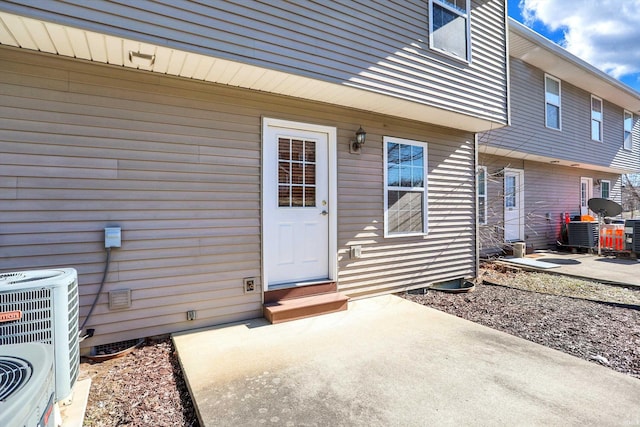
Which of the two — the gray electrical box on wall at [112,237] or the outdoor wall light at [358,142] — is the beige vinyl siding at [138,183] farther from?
the outdoor wall light at [358,142]

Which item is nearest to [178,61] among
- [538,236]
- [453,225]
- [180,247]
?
[180,247]

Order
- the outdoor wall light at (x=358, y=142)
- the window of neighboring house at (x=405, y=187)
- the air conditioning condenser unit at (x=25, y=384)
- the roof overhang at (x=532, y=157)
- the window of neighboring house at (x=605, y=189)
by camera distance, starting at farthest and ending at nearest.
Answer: the window of neighboring house at (x=605, y=189) < the roof overhang at (x=532, y=157) < the window of neighboring house at (x=405, y=187) < the outdoor wall light at (x=358, y=142) < the air conditioning condenser unit at (x=25, y=384)

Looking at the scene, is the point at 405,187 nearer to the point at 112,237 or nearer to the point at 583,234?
the point at 112,237

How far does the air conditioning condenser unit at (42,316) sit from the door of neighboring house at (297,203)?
1.90 metres

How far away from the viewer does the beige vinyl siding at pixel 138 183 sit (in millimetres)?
2623

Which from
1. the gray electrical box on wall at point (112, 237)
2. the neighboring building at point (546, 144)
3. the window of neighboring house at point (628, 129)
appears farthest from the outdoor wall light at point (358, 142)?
the window of neighboring house at point (628, 129)

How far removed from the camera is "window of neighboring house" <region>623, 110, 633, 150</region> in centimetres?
1150

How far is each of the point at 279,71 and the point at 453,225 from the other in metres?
3.91

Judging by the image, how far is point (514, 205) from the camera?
28.3 feet

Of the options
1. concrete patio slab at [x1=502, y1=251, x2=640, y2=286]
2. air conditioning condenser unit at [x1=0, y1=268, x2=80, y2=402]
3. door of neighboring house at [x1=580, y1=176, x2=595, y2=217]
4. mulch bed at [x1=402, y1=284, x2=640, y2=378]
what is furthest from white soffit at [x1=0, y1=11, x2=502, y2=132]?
door of neighboring house at [x1=580, y1=176, x2=595, y2=217]

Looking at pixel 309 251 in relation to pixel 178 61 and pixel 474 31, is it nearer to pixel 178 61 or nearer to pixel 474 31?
pixel 178 61

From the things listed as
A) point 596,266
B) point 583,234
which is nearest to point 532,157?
point 583,234

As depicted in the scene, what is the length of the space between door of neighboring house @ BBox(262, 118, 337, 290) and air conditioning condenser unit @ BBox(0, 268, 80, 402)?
190 centimetres

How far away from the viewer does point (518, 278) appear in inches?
229
